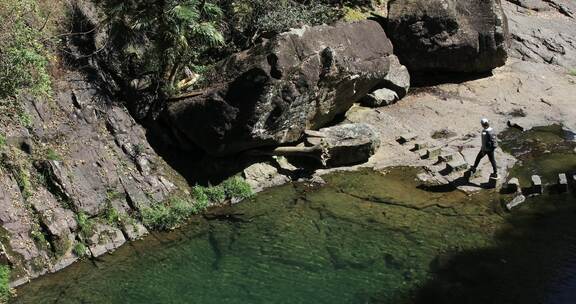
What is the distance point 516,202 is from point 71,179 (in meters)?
11.9

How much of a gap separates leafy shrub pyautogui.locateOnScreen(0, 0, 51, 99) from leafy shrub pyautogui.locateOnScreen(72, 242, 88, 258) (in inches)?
183

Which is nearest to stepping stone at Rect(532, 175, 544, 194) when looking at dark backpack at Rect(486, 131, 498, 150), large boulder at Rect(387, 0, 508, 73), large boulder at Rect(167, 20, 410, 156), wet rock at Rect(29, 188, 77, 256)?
dark backpack at Rect(486, 131, 498, 150)

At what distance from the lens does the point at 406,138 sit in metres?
20.3

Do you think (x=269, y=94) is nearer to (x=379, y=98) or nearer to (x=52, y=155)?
(x=52, y=155)

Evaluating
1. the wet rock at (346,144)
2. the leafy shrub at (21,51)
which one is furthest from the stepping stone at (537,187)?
the leafy shrub at (21,51)

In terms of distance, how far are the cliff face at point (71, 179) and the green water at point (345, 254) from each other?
2.19ft

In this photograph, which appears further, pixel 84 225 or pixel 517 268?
pixel 84 225

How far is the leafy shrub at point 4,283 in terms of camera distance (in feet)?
42.7

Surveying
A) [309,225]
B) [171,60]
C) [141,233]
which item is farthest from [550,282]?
[171,60]

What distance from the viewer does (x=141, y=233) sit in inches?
623

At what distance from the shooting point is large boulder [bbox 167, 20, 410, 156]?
1734 centimetres

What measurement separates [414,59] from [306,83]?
7761mm

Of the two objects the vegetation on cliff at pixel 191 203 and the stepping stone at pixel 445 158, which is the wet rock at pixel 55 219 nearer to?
the vegetation on cliff at pixel 191 203

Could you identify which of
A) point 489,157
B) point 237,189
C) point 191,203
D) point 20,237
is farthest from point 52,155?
point 489,157
